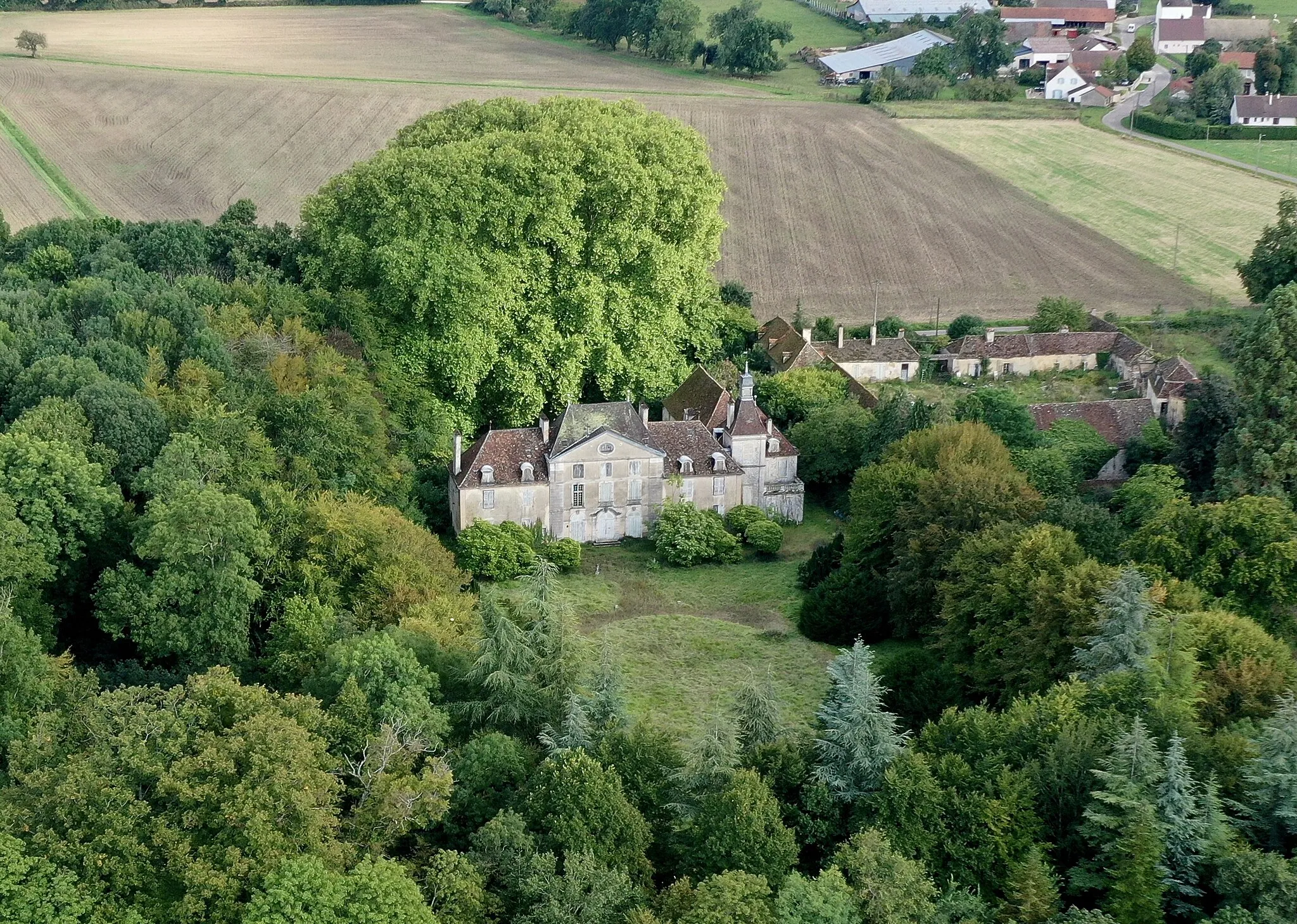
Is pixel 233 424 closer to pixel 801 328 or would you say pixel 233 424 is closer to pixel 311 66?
pixel 801 328

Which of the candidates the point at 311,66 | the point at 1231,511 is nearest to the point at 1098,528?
the point at 1231,511

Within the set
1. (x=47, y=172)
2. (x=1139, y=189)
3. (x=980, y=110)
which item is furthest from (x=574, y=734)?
(x=980, y=110)

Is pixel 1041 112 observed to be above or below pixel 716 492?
above

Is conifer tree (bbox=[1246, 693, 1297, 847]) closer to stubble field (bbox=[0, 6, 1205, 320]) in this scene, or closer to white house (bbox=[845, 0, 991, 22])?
stubble field (bbox=[0, 6, 1205, 320])

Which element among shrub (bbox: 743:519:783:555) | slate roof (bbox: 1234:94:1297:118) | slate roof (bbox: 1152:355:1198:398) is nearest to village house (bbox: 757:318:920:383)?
slate roof (bbox: 1152:355:1198:398)

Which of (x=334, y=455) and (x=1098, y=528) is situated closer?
(x=1098, y=528)

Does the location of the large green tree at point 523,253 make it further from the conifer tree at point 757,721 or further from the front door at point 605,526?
the conifer tree at point 757,721

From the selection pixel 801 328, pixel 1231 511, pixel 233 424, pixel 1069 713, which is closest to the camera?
pixel 1069 713
